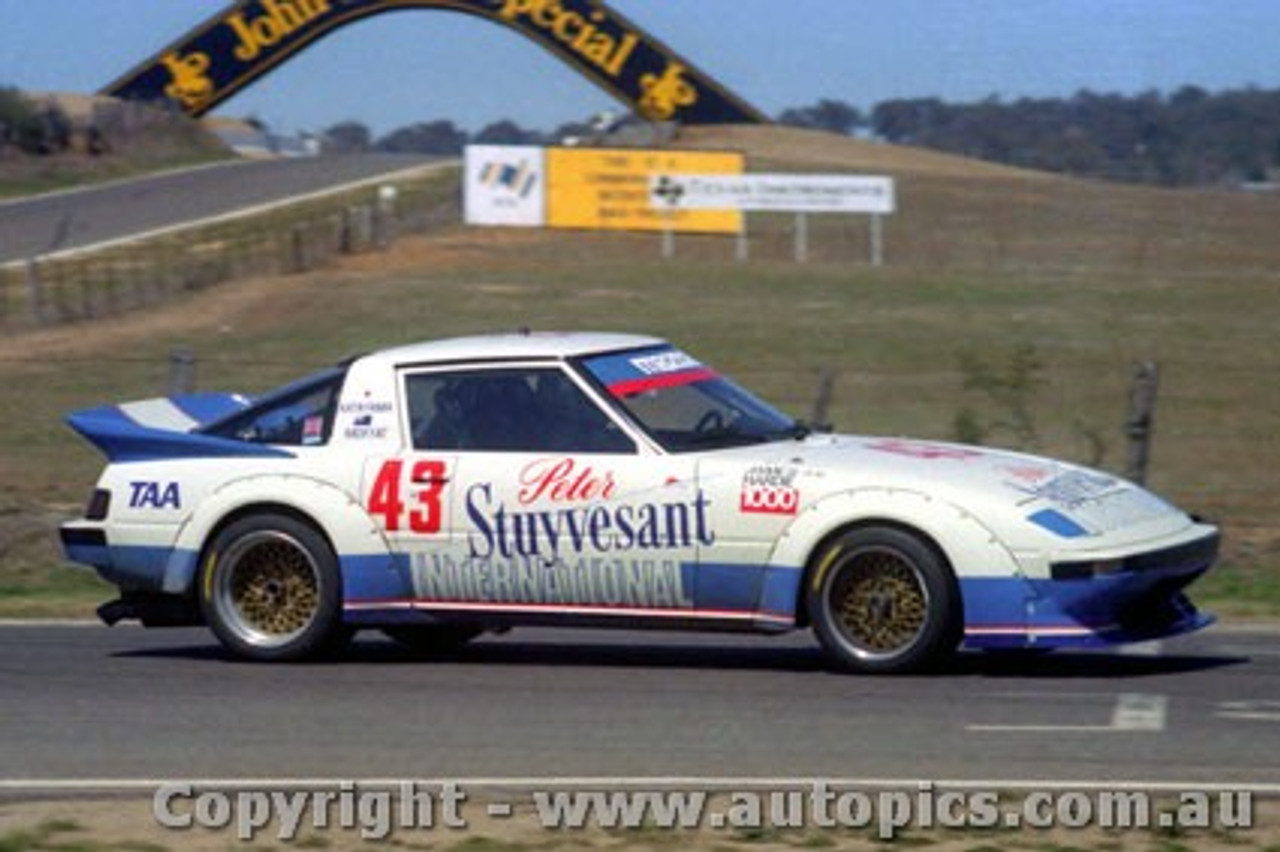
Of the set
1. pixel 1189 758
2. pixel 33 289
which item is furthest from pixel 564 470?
pixel 33 289

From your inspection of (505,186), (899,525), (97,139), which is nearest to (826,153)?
(97,139)

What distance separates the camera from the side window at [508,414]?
37.5ft

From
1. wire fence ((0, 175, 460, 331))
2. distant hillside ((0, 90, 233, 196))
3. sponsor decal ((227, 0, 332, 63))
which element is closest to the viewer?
wire fence ((0, 175, 460, 331))

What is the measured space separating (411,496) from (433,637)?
1141 millimetres

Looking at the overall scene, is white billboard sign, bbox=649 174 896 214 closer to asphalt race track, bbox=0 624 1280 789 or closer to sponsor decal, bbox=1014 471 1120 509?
asphalt race track, bbox=0 624 1280 789

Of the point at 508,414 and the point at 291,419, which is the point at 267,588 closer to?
the point at 291,419

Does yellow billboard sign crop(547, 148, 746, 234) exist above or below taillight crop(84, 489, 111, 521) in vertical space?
above

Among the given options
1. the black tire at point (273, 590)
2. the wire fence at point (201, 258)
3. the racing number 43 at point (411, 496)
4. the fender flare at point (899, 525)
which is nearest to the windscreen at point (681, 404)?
the fender flare at point (899, 525)

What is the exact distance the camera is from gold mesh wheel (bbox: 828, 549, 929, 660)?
10891mm

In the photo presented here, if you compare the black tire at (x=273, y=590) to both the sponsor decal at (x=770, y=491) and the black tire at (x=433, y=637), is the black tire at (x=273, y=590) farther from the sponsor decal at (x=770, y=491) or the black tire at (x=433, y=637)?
the sponsor decal at (x=770, y=491)

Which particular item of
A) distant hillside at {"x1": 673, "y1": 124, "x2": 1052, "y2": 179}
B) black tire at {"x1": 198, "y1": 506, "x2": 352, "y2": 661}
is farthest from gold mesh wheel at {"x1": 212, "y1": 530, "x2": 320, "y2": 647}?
distant hillside at {"x1": 673, "y1": 124, "x2": 1052, "y2": 179}

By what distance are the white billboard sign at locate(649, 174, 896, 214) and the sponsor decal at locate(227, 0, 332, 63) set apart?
91.9ft

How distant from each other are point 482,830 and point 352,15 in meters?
68.5

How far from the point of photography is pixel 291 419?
11906 mm
